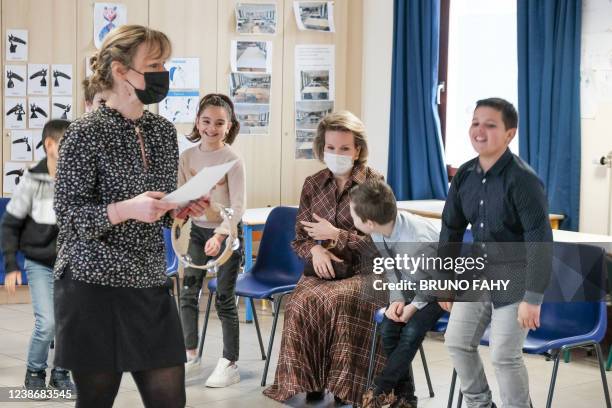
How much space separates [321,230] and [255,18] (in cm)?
319

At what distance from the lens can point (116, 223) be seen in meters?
2.19

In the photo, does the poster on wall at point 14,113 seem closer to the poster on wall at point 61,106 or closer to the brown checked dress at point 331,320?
the poster on wall at point 61,106

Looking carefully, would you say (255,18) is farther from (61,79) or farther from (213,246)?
(213,246)

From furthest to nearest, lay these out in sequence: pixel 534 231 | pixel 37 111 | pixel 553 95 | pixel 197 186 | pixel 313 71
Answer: pixel 313 71 < pixel 37 111 < pixel 553 95 < pixel 534 231 < pixel 197 186

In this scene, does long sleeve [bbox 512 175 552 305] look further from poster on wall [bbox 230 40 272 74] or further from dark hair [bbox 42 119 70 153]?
poster on wall [bbox 230 40 272 74]

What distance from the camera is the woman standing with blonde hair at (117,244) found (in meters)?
2.23

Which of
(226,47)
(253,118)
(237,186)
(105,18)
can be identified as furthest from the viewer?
(253,118)

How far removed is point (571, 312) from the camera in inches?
143

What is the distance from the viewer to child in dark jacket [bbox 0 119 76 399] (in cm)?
365

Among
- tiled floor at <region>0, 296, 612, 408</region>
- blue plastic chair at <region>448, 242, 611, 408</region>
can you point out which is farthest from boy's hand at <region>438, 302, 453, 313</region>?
tiled floor at <region>0, 296, 612, 408</region>

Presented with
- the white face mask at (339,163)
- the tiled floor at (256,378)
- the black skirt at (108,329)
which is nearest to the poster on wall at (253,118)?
the tiled floor at (256,378)

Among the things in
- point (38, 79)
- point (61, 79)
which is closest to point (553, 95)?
point (61, 79)

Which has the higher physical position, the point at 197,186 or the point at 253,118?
the point at 253,118

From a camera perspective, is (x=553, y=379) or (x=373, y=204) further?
(x=373, y=204)
